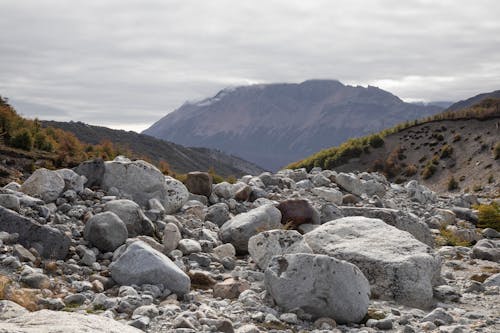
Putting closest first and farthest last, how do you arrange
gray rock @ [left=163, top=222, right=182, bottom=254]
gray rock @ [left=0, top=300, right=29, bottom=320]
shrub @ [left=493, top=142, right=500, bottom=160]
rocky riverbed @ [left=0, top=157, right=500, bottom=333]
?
1. gray rock @ [left=0, top=300, right=29, bottom=320]
2. rocky riverbed @ [left=0, top=157, right=500, bottom=333]
3. gray rock @ [left=163, top=222, right=182, bottom=254]
4. shrub @ [left=493, top=142, right=500, bottom=160]

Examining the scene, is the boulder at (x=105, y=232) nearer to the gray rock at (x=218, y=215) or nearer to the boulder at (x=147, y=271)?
the boulder at (x=147, y=271)

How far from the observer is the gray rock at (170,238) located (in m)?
10.6

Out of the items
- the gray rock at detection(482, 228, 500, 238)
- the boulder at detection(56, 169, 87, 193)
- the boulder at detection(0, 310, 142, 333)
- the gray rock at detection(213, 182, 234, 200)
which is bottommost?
the gray rock at detection(482, 228, 500, 238)

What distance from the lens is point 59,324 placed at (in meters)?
4.63

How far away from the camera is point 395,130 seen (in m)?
62.8

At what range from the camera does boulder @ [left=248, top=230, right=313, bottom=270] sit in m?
10.2

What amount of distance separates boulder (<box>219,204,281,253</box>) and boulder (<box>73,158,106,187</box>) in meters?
3.56

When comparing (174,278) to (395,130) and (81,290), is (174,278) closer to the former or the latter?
(81,290)

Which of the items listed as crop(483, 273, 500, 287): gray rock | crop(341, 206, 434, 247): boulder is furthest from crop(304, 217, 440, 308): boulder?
crop(341, 206, 434, 247): boulder

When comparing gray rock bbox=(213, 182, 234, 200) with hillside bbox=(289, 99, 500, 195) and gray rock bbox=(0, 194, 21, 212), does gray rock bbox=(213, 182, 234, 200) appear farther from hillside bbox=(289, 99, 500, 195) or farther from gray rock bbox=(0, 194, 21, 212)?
hillside bbox=(289, 99, 500, 195)

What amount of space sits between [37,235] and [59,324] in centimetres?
523

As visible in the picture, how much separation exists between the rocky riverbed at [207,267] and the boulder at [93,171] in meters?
0.03

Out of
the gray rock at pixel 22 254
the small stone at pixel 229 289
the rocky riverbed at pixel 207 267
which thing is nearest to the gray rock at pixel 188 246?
the rocky riverbed at pixel 207 267

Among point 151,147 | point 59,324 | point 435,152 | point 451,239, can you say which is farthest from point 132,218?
point 151,147
